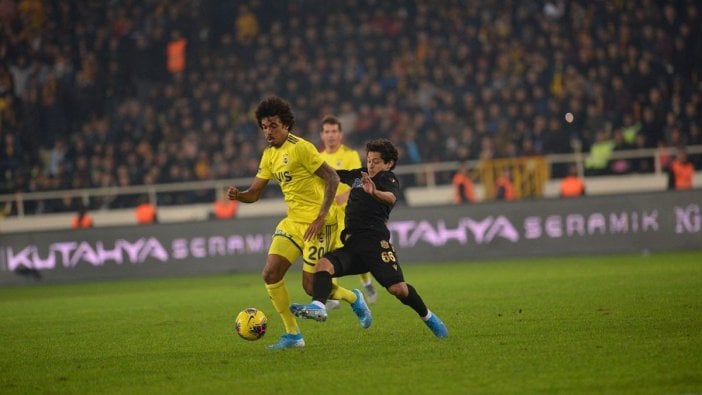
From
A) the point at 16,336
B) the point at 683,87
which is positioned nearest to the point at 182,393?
the point at 16,336

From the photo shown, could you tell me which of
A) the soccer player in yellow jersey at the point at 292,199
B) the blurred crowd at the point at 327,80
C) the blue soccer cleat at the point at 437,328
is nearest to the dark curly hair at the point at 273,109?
the soccer player in yellow jersey at the point at 292,199

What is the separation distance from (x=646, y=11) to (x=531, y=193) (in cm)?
524

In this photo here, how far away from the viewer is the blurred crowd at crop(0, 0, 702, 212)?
23922mm

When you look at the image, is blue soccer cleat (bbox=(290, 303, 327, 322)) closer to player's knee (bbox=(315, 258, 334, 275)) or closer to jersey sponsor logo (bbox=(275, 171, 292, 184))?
player's knee (bbox=(315, 258, 334, 275))

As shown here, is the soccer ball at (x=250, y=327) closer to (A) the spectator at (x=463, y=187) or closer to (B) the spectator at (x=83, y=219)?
(A) the spectator at (x=463, y=187)

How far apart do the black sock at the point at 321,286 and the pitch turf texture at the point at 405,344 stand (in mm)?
451

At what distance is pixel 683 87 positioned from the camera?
2327 centimetres

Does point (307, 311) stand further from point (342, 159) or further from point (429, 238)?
point (429, 238)

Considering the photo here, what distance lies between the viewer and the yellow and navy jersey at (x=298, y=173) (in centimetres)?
966

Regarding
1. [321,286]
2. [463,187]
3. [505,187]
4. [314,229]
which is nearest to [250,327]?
[321,286]

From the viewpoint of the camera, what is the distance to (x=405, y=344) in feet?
30.3

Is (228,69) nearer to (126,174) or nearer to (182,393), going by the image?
(126,174)

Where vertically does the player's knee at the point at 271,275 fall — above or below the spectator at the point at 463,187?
above

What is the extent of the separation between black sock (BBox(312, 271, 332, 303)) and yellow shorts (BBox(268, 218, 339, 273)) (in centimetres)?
35
